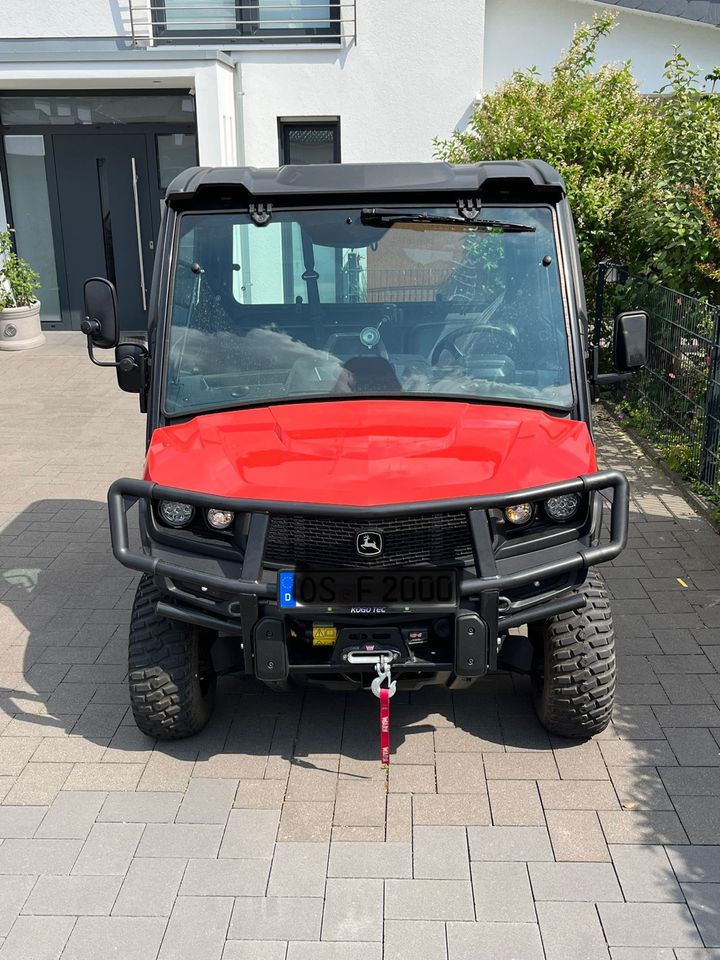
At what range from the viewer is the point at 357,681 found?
3895mm

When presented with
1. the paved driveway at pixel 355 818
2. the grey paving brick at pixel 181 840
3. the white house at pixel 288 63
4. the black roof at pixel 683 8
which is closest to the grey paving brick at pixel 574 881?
the paved driveway at pixel 355 818

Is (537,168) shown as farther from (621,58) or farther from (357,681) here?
(621,58)

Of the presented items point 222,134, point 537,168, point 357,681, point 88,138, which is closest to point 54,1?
point 88,138

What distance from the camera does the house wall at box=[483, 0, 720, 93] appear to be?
12.7 m

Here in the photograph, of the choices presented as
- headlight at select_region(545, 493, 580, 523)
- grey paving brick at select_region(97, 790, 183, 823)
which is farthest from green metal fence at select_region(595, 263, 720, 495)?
grey paving brick at select_region(97, 790, 183, 823)

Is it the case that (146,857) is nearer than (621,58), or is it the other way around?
(146,857)

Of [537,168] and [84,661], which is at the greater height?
[537,168]

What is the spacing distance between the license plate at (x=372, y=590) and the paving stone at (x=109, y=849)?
1.12 meters

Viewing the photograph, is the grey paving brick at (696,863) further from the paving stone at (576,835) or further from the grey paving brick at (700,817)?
the paving stone at (576,835)

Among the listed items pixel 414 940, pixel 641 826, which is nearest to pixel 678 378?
pixel 641 826

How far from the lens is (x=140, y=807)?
3.89 m

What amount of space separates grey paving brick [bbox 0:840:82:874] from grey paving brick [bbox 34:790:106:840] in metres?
0.05

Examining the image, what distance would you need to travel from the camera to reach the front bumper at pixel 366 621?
3.49 meters

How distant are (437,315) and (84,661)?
2581 millimetres
